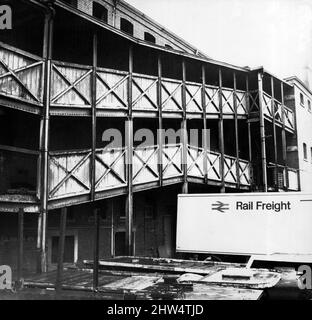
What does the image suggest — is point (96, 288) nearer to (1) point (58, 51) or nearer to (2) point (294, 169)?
(1) point (58, 51)

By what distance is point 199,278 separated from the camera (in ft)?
24.4

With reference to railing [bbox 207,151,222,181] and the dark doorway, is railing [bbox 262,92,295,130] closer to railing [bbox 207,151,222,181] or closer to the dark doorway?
railing [bbox 207,151,222,181]

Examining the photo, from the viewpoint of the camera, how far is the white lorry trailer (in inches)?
459

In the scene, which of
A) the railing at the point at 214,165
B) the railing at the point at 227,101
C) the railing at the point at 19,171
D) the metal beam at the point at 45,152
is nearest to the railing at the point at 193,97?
the railing at the point at 227,101

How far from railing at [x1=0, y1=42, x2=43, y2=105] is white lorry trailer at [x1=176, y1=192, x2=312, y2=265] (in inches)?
242

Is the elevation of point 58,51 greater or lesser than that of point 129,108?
greater

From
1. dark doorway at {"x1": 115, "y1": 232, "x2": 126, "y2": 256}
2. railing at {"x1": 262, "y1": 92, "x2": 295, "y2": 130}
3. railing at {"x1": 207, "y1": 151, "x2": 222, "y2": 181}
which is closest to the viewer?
dark doorway at {"x1": 115, "y1": 232, "x2": 126, "y2": 256}

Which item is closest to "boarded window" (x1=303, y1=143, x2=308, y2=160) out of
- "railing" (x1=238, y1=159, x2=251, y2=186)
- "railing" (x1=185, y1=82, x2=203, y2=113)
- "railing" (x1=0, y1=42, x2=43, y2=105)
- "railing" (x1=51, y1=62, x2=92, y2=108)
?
"railing" (x1=238, y1=159, x2=251, y2=186)

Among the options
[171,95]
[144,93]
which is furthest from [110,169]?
[171,95]

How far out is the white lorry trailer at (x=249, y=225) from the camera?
459 inches

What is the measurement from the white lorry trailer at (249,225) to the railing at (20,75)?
615cm

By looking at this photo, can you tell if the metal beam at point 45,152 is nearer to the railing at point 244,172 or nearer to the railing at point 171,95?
the railing at point 171,95

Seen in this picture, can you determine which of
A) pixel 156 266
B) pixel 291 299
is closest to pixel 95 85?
pixel 156 266

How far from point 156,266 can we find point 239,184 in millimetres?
10954
